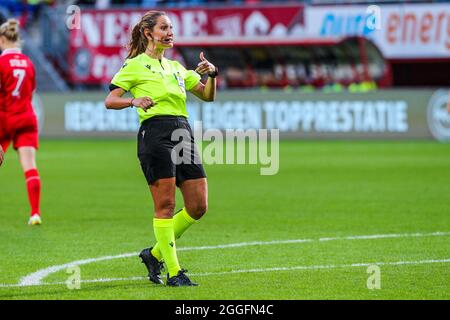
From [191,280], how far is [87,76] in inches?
1126

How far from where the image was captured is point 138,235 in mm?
12023

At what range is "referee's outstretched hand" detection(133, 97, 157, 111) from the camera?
8.11 m

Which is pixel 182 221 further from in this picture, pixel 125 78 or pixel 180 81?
pixel 125 78

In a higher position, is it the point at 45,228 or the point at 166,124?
the point at 166,124

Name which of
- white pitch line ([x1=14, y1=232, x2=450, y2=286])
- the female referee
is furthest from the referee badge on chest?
white pitch line ([x1=14, y1=232, x2=450, y2=286])

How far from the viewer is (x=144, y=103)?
8.12 m

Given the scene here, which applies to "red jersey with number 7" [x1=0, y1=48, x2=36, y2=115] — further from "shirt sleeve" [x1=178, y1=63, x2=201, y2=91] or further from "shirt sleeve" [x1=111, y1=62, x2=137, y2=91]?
"shirt sleeve" [x1=111, y1=62, x2=137, y2=91]

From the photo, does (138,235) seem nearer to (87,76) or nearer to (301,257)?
(301,257)

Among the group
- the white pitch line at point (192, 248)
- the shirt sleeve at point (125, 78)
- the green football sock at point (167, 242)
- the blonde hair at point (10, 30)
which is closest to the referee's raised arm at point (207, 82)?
the shirt sleeve at point (125, 78)

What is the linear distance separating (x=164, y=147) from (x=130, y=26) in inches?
1038

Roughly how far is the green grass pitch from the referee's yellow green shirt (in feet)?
4.51

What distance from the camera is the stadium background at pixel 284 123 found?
1139 centimetres

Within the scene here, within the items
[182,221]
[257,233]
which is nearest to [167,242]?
[182,221]
